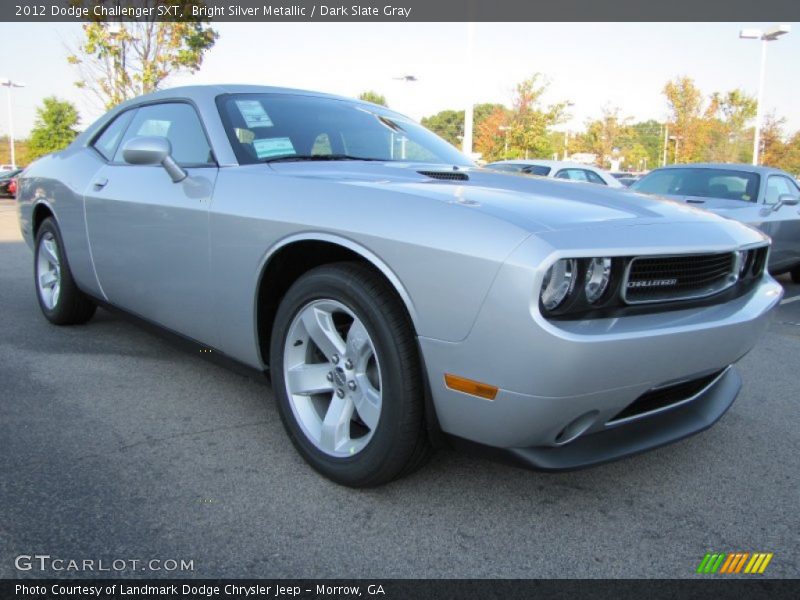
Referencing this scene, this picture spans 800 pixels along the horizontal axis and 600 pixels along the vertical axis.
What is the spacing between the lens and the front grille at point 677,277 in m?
2.01

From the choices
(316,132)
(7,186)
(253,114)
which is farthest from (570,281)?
(7,186)

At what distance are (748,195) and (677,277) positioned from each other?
18.5 ft

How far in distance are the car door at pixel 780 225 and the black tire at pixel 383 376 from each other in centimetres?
578

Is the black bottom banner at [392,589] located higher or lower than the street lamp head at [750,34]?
lower

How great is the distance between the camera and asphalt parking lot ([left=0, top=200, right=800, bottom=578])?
6.36 feet

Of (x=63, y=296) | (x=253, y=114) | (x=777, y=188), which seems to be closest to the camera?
(x=253, y=114)

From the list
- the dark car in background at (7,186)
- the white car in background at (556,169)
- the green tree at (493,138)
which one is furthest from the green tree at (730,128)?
the dark car in background at (7,186)

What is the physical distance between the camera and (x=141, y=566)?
1.86m

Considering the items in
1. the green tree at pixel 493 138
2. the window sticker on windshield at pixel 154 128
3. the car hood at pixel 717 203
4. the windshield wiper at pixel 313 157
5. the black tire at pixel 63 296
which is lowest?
the black tire at pixel 63 296

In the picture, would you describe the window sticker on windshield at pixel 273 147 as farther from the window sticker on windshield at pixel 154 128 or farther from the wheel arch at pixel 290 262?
the window sticker on windshield at pixel 154 128

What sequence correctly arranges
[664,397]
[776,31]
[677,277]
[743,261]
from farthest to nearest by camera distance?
[776,31] < [743,261] < [664,397] < [677,277]

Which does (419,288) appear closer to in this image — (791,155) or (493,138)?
(493,138)

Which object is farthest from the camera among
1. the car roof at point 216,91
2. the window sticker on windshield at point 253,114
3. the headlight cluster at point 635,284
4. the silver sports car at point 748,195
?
the silver sports car at point 748,195

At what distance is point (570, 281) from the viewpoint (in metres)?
1.88
